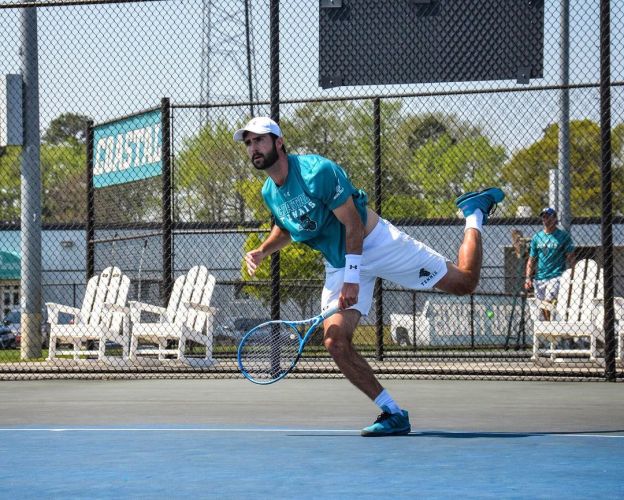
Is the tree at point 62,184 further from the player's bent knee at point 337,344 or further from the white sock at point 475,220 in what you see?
the player's bent knee at point 337,344

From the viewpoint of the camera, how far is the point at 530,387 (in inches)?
421

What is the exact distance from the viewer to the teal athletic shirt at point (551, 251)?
14.1m

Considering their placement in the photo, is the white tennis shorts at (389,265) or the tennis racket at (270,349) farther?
the tennis racket at (270,349)

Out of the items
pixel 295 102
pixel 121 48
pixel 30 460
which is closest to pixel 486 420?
pixel 30 460

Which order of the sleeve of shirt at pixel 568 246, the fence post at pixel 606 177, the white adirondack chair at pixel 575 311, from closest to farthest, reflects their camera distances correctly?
1. the fence post at pixel 606 177
2. the white adirondack chair at pixel 575 311
3. the sleeve of shirt at pixel 568 246

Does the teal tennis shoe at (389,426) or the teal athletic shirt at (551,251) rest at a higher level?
the teal athletic shirt at (551,251)

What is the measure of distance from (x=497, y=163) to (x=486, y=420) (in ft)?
102

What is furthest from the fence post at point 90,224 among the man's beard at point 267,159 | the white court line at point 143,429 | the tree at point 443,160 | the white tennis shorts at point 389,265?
the tree at point 443,160

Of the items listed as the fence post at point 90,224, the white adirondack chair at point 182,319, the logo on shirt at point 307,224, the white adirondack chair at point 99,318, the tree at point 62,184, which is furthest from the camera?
the tree at point 62,184

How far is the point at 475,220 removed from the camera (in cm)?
780

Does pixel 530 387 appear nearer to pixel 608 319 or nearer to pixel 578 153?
pixel 608 319

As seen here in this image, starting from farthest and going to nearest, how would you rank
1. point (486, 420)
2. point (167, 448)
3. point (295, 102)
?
1. point (295, 102)
2. point (486, 420)
3. point (167, 448)

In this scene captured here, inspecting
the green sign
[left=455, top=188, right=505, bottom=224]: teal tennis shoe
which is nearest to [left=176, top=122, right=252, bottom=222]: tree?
the green sign

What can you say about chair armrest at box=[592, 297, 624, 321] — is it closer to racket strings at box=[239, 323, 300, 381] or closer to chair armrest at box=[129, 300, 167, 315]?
chair armrest at box=[129, 300, 167, 315]
